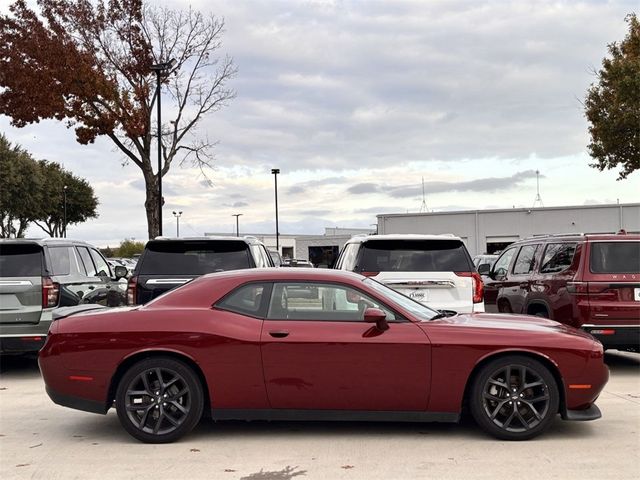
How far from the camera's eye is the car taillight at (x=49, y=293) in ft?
30.0

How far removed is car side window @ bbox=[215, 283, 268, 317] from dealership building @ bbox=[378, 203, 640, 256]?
38.1 m

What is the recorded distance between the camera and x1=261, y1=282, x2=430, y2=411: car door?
575cm

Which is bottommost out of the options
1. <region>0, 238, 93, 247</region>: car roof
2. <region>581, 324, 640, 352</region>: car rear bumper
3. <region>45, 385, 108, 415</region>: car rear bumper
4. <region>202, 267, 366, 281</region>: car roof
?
<region>45, 385, 108, 415</region>: car rear bumper

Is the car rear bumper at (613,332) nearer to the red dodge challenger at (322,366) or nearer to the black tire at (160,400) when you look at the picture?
the red dodge challenger at (322,366)

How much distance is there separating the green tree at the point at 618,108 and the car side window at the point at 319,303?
19.9 m

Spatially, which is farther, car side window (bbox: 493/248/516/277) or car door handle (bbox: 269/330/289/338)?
car side window (bbox: 493/248/516/277)

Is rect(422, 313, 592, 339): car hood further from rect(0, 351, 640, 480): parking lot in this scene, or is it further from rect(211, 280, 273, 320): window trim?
rect(211, 280, 273, 320): window trim

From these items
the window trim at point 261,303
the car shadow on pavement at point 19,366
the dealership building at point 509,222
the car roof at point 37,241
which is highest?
the dealership building at point 509,222

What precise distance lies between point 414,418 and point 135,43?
899 inches

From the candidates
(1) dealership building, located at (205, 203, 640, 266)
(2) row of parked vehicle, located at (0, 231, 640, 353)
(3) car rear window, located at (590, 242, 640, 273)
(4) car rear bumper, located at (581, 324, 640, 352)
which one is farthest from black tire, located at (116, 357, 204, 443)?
(1) dealership building, located at (205, 203, 640, 266)

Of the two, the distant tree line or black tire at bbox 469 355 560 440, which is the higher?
the distant tree line

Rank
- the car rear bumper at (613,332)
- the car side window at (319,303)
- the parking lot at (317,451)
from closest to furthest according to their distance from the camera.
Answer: the parking lot at (317,451), the car side window at (319,303), the car rear bumper at (613,332)

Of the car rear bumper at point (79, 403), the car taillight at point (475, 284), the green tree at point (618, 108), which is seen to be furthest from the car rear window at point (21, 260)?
the green tree at point (618, 108)

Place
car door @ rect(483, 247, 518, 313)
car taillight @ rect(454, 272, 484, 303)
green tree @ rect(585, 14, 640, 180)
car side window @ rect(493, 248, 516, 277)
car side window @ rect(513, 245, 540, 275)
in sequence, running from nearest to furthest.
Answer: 1. car taillight @ rect(454, 272, 484, 303)
2. car side window @ rect(513, 245, 540, 275)
3. car door @ rect(483, 247, 518, 313)
4. car side window @ rect(493, 248, 516, 277)
5. green tree @ rect(585, 14, 640, 180)
